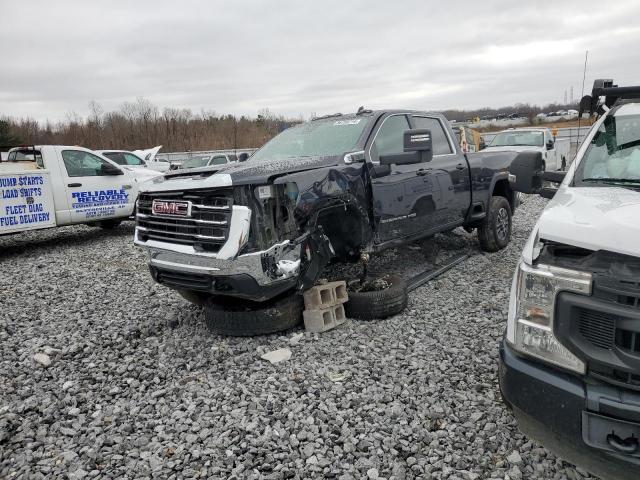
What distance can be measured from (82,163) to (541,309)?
8747 mm

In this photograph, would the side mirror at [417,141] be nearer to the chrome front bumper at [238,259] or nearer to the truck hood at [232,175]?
the truck hood at [232,175]

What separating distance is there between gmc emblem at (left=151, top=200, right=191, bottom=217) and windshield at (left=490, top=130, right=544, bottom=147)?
1311 centimetres

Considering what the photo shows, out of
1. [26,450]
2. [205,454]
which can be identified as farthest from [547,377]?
[26,450]

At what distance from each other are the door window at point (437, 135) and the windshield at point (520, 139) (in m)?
9.52

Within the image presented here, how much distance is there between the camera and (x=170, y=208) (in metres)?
3.84

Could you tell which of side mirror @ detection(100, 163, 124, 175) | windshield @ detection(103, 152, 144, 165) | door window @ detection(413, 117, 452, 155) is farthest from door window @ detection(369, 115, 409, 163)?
windshield @ detection(103, 152, 144, 165)

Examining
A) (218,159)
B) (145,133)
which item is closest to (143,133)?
(145,133)

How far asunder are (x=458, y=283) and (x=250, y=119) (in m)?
51.0

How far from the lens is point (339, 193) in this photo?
416 cm

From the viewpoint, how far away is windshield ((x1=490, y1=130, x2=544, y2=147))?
571 inches

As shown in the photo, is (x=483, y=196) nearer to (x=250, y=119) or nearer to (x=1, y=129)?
(x=1, y=129)

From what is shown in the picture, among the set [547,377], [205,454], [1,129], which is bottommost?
[205,454]

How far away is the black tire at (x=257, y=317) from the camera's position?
4043 mm

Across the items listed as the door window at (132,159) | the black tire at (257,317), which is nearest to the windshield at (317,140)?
the black tire at (257,317)
